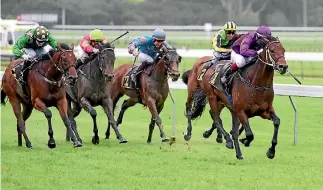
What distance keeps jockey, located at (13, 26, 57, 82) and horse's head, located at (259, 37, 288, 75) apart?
368 cm

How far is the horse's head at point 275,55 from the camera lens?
1037 centimetres

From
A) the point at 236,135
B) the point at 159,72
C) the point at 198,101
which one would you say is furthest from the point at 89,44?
the point at 236,135

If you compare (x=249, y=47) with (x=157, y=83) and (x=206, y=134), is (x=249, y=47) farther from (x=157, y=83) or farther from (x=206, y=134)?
(x=206, y=134)

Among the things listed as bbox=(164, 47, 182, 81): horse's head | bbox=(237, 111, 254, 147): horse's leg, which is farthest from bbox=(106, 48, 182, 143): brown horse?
bbox=(237, 111, 254, 147): horse's leg

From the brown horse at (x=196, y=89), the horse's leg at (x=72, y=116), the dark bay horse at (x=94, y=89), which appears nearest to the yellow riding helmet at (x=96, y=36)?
the dark bay horse at (x=94, y=89)

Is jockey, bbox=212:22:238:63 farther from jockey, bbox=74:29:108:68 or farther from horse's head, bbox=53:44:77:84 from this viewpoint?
horse's head, bbox=53:44:77:84

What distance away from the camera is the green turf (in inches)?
359

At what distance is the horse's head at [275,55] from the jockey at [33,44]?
3.68 m

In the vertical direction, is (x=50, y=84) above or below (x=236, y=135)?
above

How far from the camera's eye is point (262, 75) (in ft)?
36.3

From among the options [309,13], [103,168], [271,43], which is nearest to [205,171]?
[103,168]

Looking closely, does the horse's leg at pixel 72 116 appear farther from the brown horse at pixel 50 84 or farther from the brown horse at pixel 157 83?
the brown horse at pixel 157 83

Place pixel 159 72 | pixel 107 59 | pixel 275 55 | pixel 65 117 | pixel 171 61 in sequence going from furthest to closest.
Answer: pixel 159 72 → pixel 107 59 → pixel 171 61 → pixel 65 117 → pixel 275 55

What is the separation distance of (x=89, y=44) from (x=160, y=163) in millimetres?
3855
